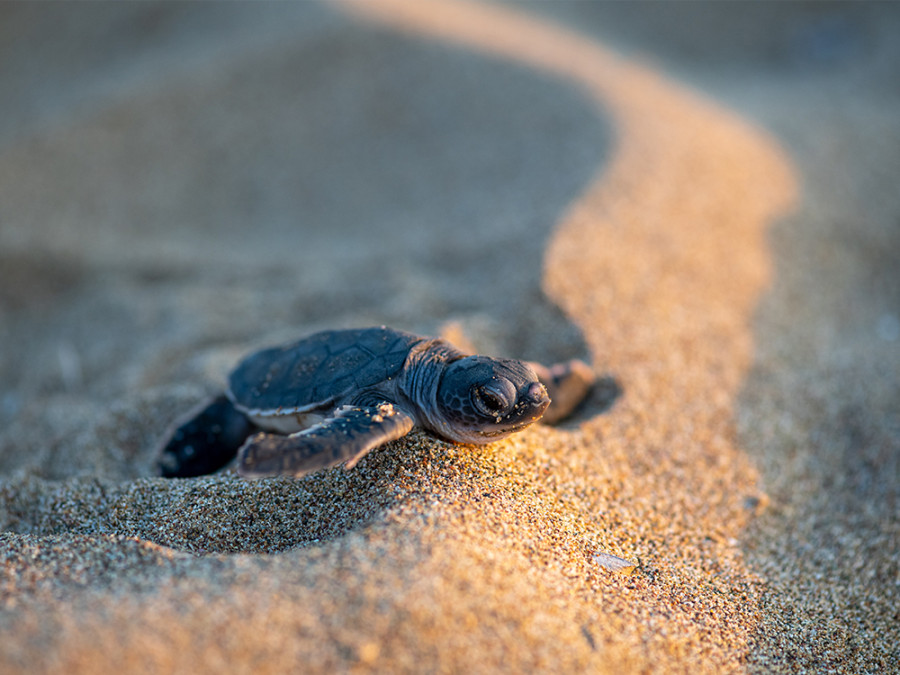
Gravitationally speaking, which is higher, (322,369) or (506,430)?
(506,430)

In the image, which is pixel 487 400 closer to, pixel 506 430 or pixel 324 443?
pixel 506 430

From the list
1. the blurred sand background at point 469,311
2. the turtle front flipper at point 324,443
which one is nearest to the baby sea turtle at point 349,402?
the turtle front flipper at point 324,443

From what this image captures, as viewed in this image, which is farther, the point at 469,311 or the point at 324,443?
the point at 469,311

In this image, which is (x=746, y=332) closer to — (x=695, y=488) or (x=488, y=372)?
(x=695, y=488)

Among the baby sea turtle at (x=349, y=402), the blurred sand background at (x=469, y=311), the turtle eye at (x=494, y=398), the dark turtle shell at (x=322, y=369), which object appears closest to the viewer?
the blurred sand background at (x=469, y=311)

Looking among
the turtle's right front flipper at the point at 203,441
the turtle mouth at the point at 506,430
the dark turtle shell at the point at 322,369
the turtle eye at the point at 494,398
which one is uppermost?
the turtle eye at the point at 494,398

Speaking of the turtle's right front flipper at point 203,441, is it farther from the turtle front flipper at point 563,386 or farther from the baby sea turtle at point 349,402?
the turtle front flipper at point 563,386

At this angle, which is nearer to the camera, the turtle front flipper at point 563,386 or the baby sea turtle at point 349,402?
the baby sea turtle at point 349,402

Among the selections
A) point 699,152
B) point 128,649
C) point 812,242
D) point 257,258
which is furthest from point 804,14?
point 128,649

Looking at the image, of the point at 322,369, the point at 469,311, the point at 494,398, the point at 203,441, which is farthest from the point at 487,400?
the point at 469,311
